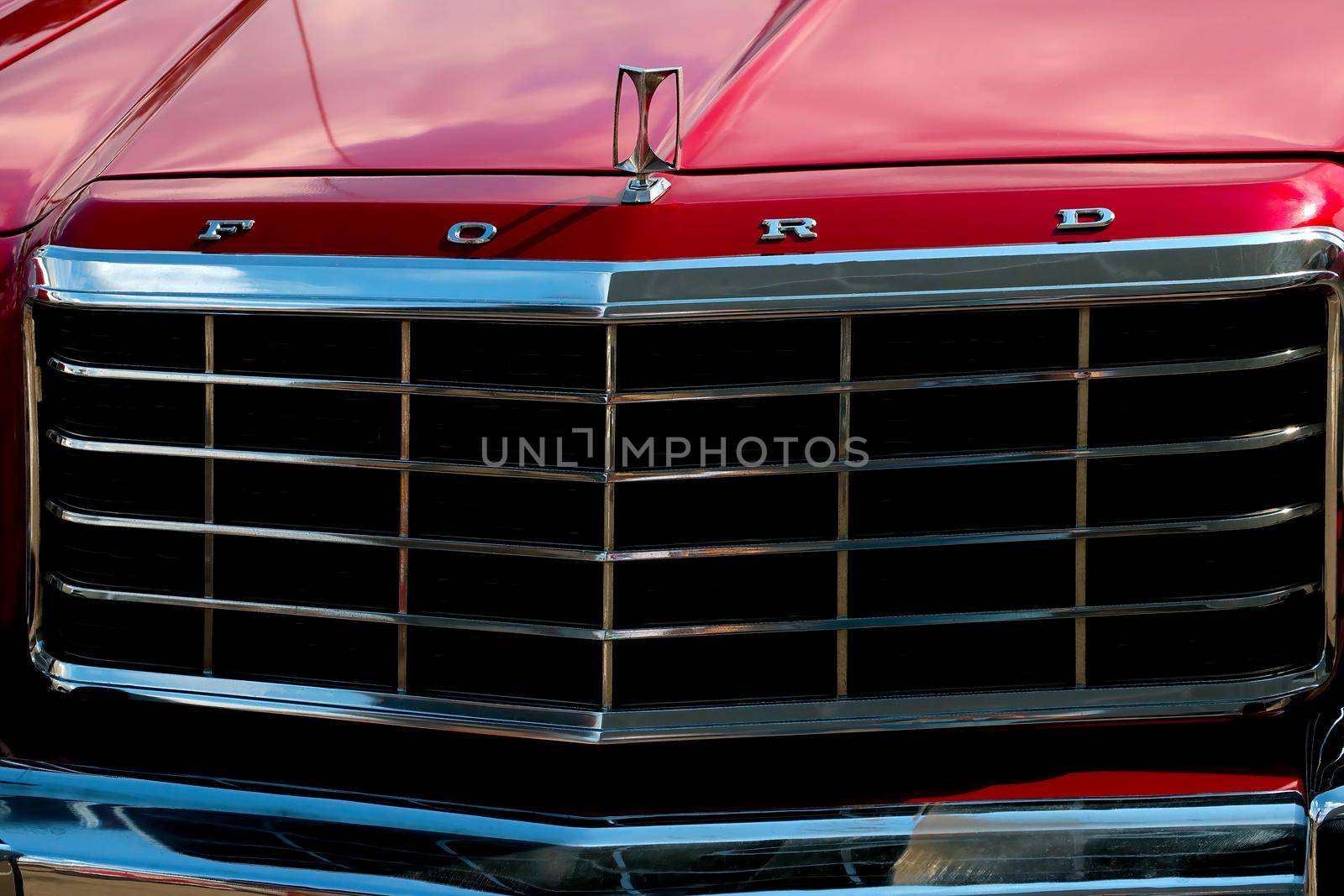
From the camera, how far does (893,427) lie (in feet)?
6.25

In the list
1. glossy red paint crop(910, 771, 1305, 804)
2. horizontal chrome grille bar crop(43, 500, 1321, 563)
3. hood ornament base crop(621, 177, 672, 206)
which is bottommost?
glossy red paint crop(910, 771, 1305, 804)

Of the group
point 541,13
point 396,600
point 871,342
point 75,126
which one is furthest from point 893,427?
point 75,126

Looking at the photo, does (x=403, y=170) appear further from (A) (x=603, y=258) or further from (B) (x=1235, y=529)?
(B) (x=1235, y=529)

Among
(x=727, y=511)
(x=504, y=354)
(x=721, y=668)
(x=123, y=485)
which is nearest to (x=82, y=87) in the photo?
(x=123, y=485)

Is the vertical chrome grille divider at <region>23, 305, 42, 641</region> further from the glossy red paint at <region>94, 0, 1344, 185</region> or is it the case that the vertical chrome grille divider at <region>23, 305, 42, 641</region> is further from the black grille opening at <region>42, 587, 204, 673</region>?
the glossy red paint at <region>94, 0, 1344, 185</region>

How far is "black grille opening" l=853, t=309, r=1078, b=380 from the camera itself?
72.6 inches

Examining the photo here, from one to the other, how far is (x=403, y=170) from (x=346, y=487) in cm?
44

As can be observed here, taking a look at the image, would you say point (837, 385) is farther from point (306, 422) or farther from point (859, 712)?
point (306, 422)

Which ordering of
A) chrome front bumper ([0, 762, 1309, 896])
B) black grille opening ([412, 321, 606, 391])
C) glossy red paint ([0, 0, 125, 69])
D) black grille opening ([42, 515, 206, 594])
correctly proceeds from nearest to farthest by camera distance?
chrome front bumper ([0, 762, 1309, 896]) < black grille opening ([412, 321, 606, 391]) < black grille opening ([42, 515, 206, 594]) < glossy red paint ([0, 0, 125, 69])

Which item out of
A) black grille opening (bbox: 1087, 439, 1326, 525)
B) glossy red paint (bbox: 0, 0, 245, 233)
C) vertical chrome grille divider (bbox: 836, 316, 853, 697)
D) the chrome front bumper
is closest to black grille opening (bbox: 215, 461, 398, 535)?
the chrome front bumper

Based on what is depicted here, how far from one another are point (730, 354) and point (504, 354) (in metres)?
0.30

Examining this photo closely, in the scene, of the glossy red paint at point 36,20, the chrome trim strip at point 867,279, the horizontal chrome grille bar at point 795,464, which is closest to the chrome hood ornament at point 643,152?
the chrome trim strip at point 867,279

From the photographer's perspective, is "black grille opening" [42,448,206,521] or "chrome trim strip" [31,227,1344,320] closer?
"chrome trim strip" [31,227,1344,320]

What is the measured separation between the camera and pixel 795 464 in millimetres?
1882
